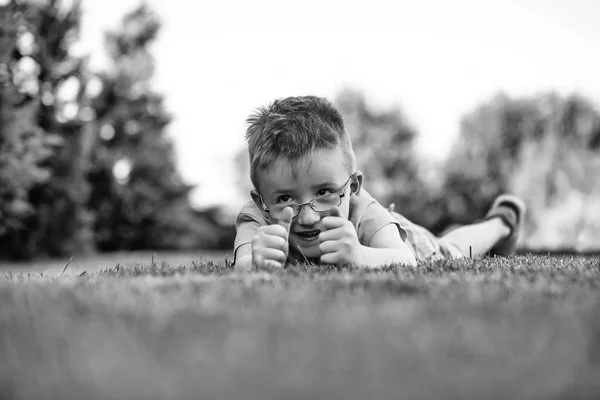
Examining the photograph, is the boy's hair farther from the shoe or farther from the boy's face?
the shoe

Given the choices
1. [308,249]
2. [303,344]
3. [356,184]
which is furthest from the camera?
[356,184]

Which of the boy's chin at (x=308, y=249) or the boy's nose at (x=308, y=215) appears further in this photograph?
the boy's chin at (x=308, y=249)

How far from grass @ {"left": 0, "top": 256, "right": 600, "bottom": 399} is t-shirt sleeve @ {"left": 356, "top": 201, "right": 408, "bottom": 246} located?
1.88 meters

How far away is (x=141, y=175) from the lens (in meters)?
27.2

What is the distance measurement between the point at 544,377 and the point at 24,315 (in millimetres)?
1446

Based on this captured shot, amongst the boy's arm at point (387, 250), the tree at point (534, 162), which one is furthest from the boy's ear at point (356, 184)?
the tree at point (534, 162)

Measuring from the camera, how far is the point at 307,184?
11.6 feet

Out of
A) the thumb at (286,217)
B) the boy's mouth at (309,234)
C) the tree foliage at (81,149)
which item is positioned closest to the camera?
the thumb at (286,217)

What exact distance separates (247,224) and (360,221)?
2.81 ft

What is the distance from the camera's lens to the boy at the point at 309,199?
3178mm

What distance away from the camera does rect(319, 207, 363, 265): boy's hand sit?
3148mm

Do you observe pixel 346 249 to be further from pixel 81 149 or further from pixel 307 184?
pixel 81 149

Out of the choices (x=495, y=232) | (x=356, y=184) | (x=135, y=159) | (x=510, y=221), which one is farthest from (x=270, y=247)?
(x=135, y=159)

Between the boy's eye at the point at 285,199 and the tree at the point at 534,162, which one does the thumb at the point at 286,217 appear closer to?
the boy's eye at the point at 285,199
